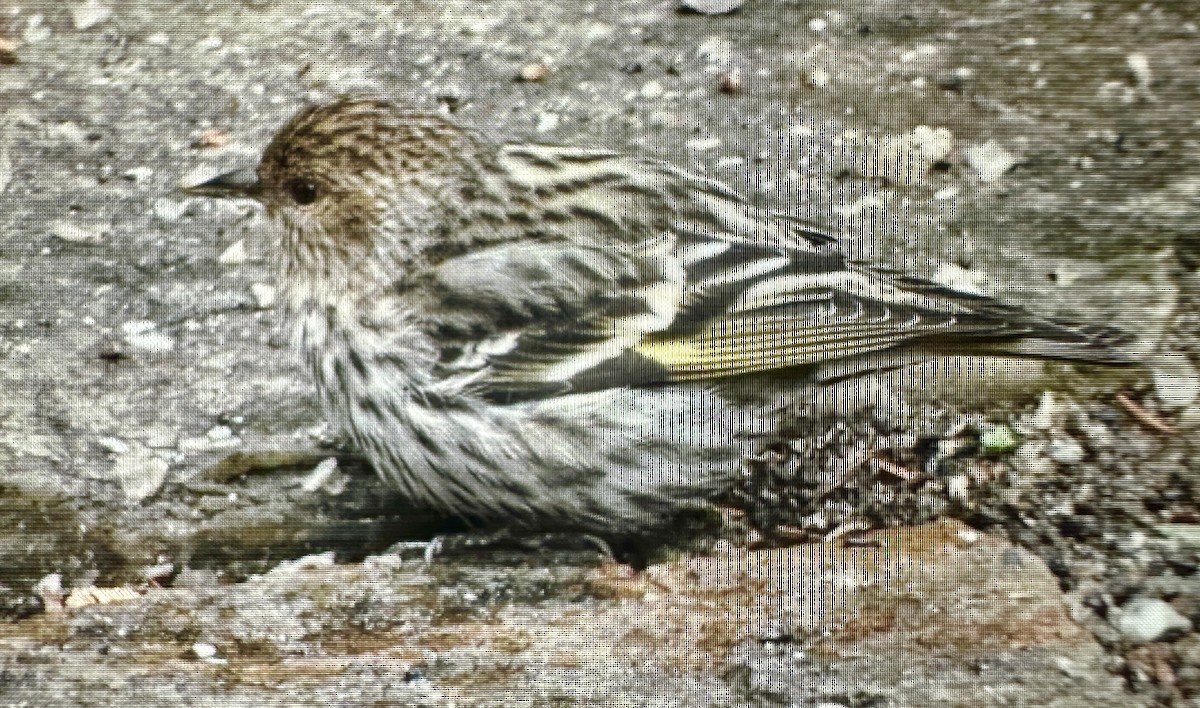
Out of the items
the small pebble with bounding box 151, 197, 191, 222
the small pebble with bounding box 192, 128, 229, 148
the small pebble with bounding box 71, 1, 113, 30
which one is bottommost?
the small pebble with bounding box 151, 197, 191, 222

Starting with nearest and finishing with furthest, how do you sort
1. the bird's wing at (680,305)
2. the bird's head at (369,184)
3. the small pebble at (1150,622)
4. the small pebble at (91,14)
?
1. the small pebble at (1150,622)
2. the bird's wing at (680,305)
3. the bird's head at (369,184)
4. the small pebble at (91,14)

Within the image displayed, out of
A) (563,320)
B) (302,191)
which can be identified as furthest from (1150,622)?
(302,191)

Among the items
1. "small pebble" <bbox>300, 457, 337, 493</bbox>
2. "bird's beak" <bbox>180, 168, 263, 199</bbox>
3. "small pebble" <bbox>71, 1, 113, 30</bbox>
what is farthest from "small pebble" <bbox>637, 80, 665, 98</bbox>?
"small pebble" <bbox>71, 1, 113, 30</bbox>

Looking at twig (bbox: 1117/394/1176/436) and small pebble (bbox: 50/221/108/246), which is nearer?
twig (bbox: 1117/394/1176/436)

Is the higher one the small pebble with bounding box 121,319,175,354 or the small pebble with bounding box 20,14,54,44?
the small pebble with bounding box 20,14,54,44

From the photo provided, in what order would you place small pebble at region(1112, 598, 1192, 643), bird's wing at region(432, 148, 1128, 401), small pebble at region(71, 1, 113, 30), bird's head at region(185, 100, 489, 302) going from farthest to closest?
small pebble at region(71, 1, 113, 30)
bird's head at region(185, 100, 489, 302)
bird's wing at region(432, 148, 1128, 401)
small pebble at region(1112, 598, 1192, 643)

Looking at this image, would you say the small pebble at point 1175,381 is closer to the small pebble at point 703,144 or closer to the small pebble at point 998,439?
the small pebble at point 998,439

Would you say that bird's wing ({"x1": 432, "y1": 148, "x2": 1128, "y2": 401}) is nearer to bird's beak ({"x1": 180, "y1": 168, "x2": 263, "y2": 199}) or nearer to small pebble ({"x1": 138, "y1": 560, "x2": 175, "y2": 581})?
bird's beak ({"x1": 180, "y1": 168, "x2": 263, "y2": 199})

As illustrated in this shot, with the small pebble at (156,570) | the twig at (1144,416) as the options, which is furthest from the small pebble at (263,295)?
the twig at (1144,416)
